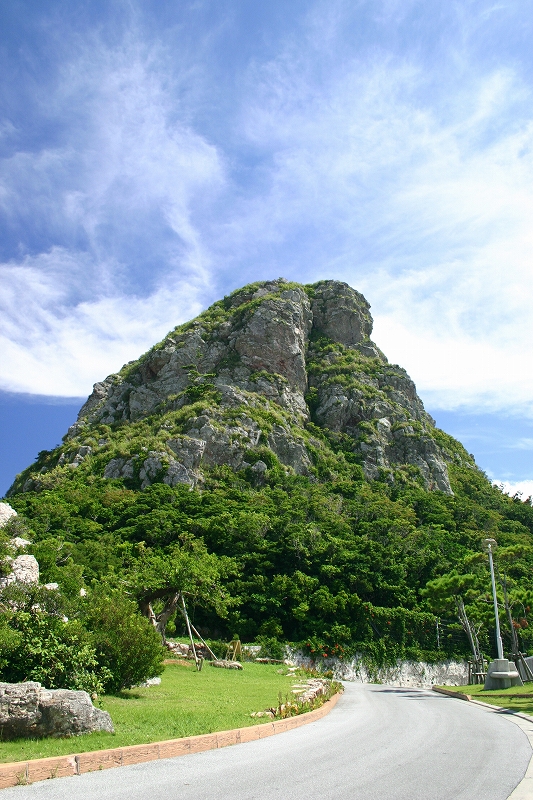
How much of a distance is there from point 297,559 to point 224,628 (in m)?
8.16

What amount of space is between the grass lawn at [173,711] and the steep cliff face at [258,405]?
38.4 m

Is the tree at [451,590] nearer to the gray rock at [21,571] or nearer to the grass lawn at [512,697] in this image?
the grass lawn at [512,697]

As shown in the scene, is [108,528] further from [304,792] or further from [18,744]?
[304,792]

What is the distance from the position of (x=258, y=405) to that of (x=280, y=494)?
17.2 m

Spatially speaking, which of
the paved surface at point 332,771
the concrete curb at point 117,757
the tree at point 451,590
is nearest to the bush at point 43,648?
the concrete curb at point 117,757

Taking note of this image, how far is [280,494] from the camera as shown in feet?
183

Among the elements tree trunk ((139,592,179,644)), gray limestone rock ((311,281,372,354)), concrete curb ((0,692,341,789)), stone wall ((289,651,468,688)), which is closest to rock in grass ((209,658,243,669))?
tree trunk ((139,592,179,644))

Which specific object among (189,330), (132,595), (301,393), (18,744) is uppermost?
(189,330)

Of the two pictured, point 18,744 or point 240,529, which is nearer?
point 18,744

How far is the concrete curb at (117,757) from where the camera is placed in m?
6.83

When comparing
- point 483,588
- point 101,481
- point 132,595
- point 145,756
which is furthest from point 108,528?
point 145,756

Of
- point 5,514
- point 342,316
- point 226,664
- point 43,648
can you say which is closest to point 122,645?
point 43,648

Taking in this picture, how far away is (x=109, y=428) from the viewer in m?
71.1

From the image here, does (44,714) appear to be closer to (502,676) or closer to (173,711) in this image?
(173,711)
